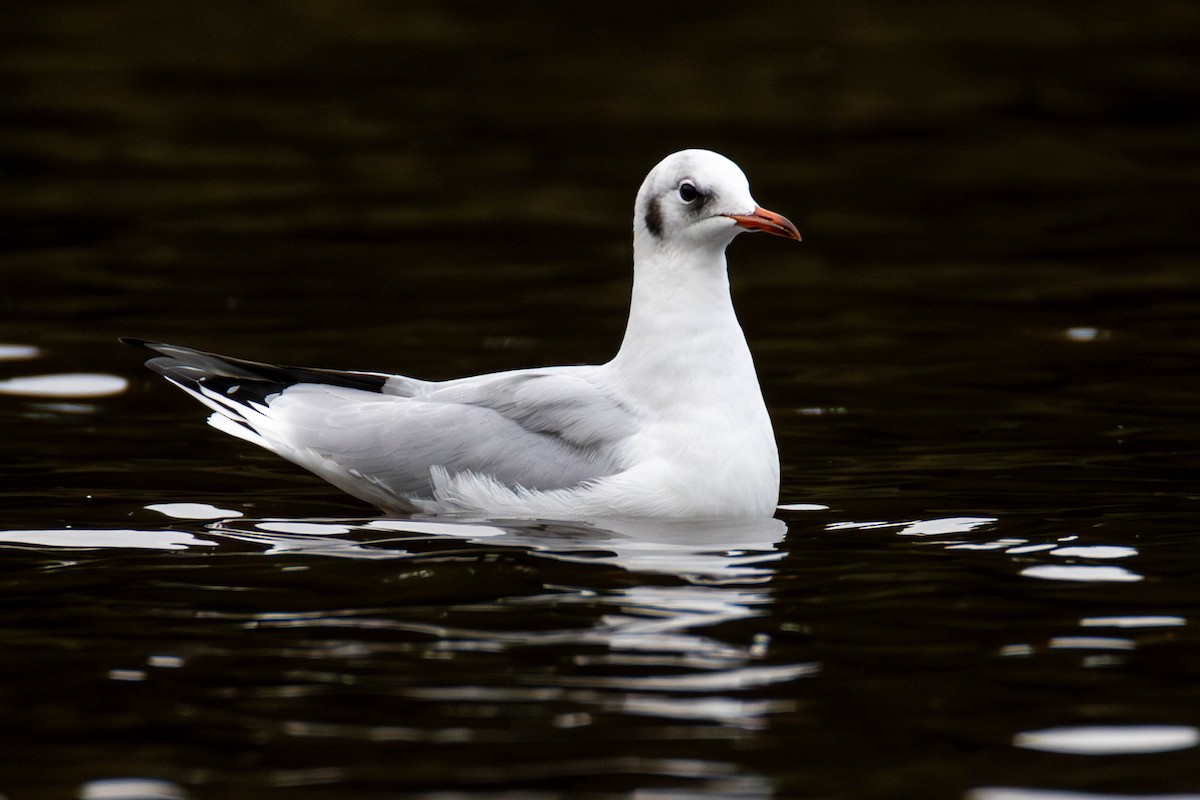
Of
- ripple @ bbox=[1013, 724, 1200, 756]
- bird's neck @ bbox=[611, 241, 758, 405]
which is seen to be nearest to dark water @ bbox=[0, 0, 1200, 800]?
ripple @ bbox=[1013, 724, 1200, 756]

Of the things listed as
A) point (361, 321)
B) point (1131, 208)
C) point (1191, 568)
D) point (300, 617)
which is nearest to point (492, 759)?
point (300, 617)

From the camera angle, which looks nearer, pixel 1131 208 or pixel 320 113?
pixel 1131 208

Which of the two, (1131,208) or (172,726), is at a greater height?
(1131,208)

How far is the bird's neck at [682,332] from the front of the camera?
800 centimetres

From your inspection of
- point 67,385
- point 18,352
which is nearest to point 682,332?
point 67,385

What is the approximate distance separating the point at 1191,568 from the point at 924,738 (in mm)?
2164

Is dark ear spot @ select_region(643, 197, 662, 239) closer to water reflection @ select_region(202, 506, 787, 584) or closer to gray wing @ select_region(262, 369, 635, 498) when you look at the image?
gray wing @ select_region(262, 369, 635, 498)

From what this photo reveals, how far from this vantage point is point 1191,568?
728 cm

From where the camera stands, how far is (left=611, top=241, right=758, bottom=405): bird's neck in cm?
800

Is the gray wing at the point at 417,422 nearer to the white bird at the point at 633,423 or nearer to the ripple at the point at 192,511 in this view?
the white bird at the point at 633,423

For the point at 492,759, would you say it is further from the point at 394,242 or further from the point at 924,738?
the point at 394,242

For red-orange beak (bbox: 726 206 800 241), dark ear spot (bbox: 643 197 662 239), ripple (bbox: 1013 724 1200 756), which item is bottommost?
ripple (bbox: 1013 724 1200 756)

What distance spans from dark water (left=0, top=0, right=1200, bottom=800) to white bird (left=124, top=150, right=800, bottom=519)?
6.8 inches

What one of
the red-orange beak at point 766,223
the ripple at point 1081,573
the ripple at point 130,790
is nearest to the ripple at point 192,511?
the red-orange beak at point 766,223
